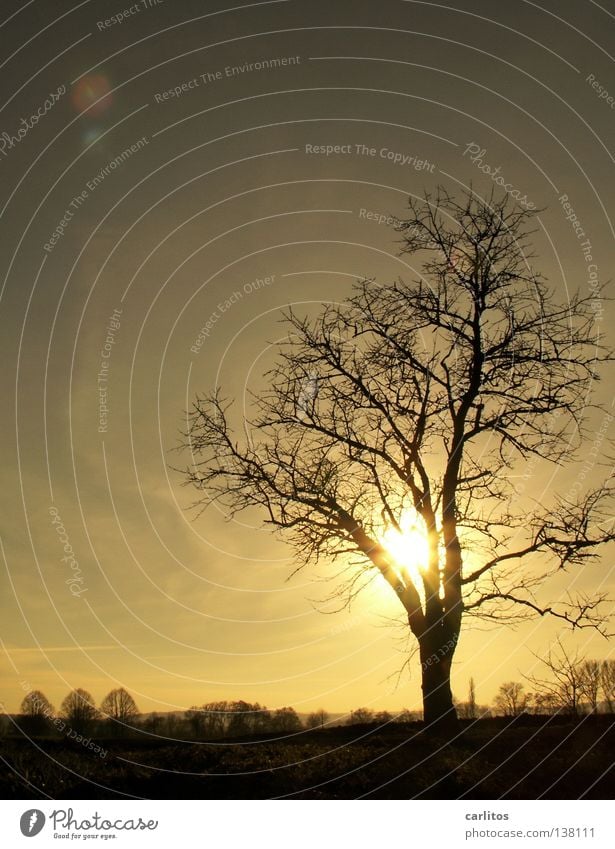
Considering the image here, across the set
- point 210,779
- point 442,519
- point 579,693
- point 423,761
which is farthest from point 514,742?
point 579,693

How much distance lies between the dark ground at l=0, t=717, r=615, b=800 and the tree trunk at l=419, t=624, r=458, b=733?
518 millimetres

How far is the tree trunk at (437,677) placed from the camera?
1723 centimetres

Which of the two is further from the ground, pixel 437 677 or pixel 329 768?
pixel 437 677

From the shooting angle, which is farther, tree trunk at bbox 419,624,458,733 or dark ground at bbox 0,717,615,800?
tree trunk at bbox 419,624,458,733

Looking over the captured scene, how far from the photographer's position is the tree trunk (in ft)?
56.5

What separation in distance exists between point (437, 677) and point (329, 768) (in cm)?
361

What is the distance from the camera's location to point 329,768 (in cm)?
Answer: 1473

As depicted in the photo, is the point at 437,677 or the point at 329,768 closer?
the point at 329,768

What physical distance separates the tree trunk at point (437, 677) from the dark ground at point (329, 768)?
52cm

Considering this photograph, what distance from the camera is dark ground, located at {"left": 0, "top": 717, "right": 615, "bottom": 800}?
13.6 m

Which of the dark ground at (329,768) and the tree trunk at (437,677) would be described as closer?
the dark ground at (329,768)

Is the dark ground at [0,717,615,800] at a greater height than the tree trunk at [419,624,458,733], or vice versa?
the tree trunk at [419,624,458,733]

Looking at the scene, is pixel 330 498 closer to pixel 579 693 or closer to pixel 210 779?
pixel 210 779

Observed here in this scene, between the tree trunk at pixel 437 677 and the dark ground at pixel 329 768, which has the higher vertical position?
the tree trunk at pixel 437 677
